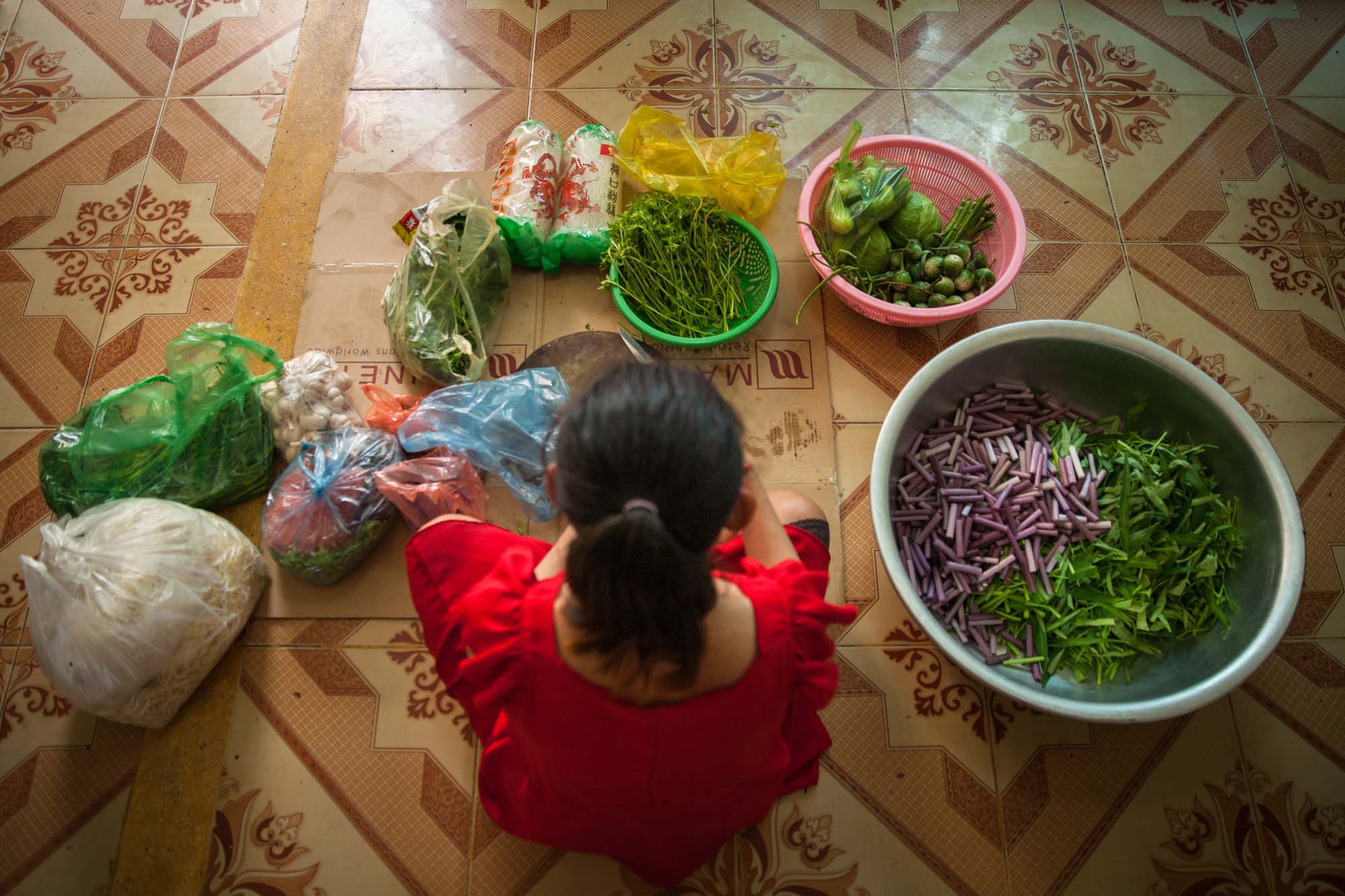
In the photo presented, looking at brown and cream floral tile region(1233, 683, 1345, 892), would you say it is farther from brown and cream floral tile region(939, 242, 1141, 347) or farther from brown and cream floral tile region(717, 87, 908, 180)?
brown and cream floral tile region(717, 87, 908, 180)

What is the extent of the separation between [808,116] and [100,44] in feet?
6.69

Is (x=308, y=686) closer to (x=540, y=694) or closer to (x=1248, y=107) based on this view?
(x=540, y=694)

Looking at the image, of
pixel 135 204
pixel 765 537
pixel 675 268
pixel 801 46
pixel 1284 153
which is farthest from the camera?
pixel 801 46

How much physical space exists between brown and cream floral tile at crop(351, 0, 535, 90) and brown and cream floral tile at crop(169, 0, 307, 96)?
0.72 feet

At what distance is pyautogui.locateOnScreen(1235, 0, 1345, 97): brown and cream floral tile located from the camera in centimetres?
225

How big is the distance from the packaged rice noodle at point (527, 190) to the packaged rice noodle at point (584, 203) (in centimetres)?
3

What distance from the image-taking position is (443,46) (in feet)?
7.37

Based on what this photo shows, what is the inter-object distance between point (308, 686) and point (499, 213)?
1.12 meters

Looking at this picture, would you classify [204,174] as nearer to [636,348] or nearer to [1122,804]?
[636,348]

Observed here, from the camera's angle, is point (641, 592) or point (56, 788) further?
point (56, 788)

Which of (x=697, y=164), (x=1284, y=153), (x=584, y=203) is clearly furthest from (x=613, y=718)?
(x=1284, y=153)

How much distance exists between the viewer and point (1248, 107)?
222 cm

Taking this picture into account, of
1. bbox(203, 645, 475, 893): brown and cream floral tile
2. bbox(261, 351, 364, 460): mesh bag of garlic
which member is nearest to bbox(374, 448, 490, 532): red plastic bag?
bbox(261, 351, 364, 460): mesh bag of garlic

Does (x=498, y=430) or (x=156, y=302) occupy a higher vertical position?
(x=156, y=302)
